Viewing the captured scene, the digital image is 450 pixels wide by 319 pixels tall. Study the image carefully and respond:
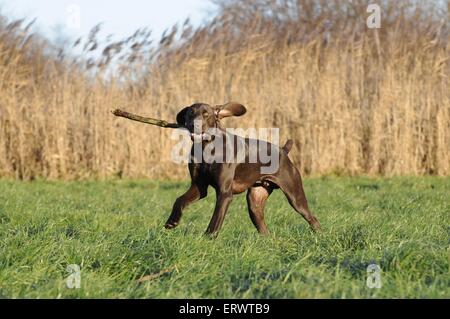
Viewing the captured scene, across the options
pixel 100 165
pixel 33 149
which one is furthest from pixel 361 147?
pixel 33 149

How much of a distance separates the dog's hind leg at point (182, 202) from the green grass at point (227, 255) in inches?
5.8

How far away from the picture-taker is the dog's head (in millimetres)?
5855

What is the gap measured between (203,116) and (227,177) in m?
0.56

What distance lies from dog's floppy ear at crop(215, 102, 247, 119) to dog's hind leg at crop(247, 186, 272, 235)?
66 centimetres

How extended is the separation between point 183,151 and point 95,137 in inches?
58.9

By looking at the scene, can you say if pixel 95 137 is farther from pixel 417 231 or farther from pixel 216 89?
pixel 417 231

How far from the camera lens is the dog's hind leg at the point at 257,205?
6.05 m

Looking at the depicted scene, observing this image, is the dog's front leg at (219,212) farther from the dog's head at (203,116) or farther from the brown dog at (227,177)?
the dog's head at (203,116)

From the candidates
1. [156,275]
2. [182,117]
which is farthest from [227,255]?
[182,117]

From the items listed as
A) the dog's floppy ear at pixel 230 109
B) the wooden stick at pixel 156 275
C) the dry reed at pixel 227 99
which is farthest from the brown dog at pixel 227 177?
the dry reed at pixel 227 99

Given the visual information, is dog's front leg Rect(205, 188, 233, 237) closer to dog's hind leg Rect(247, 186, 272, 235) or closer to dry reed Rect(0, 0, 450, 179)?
dog's hind leg Rect(247, 186, 272, 235)

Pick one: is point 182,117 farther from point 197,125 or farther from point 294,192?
point 294,192
